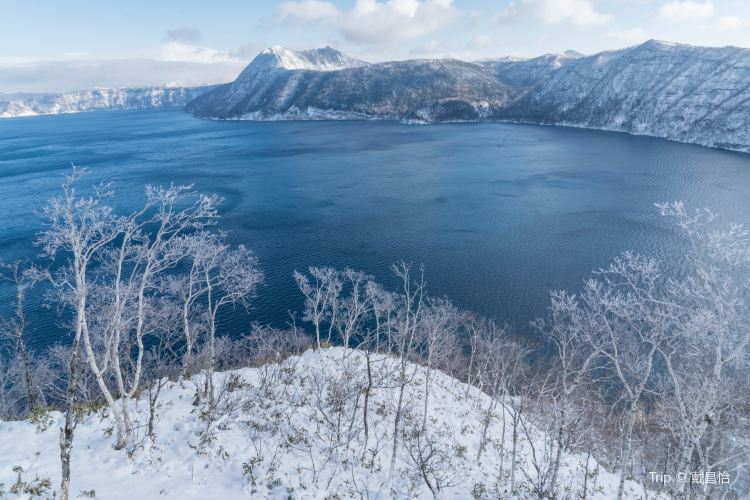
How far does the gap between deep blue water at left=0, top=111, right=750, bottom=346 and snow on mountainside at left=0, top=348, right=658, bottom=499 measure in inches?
1076

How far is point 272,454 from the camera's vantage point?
70.5 ft

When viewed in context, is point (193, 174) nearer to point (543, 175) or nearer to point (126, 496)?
point (543, 175)

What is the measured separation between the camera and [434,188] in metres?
→ 119

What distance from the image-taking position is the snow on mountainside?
18203mm

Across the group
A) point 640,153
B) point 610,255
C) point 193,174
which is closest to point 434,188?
point 610,255

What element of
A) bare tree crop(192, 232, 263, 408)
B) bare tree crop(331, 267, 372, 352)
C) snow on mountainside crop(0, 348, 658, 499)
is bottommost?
bare tree crop(331, 267, 372, 352)

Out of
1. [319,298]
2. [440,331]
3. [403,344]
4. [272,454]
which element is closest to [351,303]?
[319,298]

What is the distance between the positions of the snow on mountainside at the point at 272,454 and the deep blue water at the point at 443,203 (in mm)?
27324

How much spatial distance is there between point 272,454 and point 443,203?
89295 mm

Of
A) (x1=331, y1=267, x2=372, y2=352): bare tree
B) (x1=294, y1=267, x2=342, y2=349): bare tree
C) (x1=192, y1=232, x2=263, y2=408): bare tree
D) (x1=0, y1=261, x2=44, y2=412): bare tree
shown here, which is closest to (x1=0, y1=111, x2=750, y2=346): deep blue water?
(x1=331, y1=267, x2=372, y2=352): bare tree

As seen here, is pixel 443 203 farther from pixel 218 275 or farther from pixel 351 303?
pixel 218 275

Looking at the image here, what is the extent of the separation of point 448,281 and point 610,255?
104 feet

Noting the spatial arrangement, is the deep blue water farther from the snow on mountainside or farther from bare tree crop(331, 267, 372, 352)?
the snow on mountainside

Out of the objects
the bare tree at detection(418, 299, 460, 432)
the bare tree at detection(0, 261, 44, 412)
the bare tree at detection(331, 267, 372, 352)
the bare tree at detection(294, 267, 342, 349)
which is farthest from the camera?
the bare tree at detection(331, 267, 372, 352)
